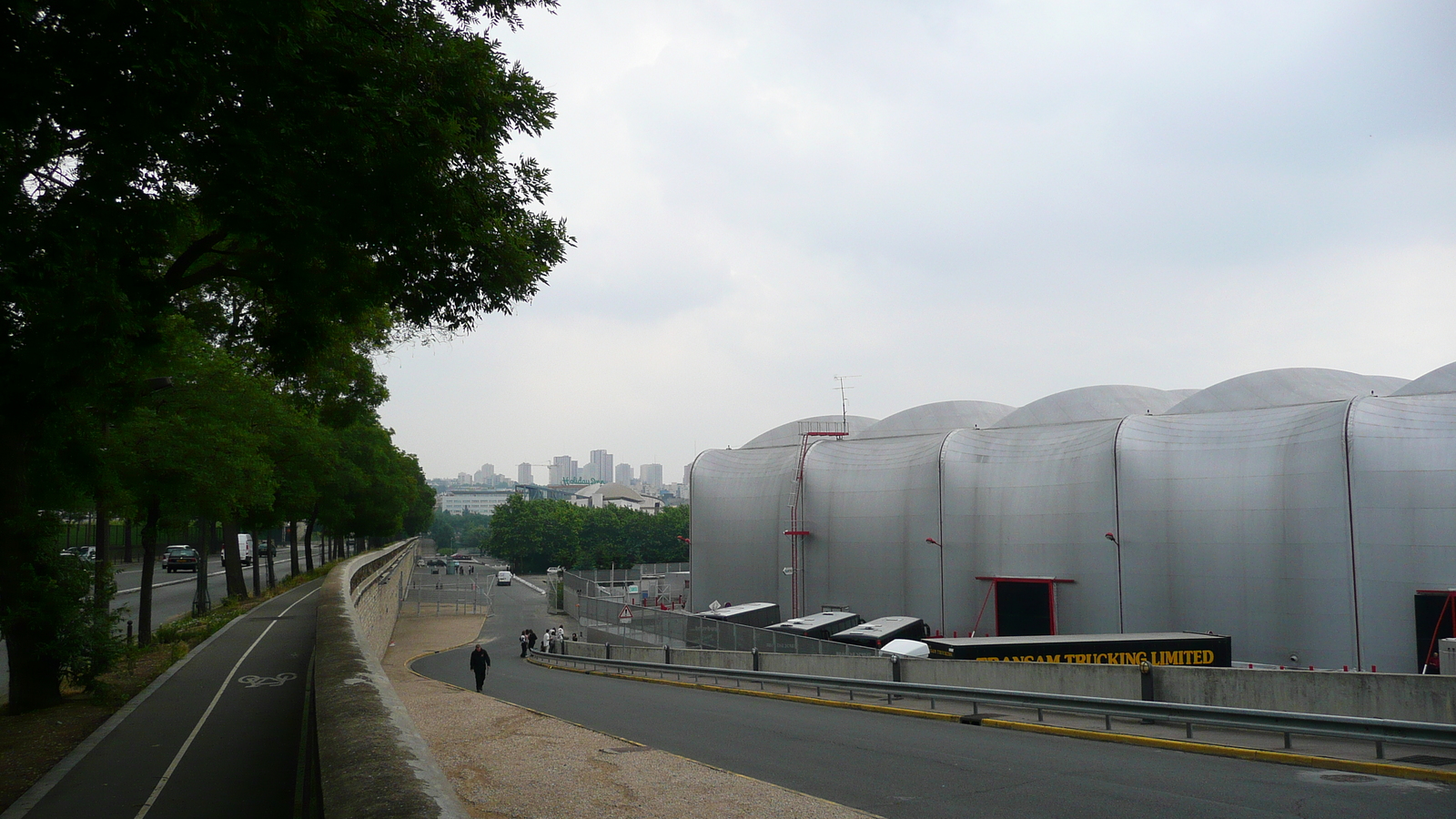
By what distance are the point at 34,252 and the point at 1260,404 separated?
44985 millimetres

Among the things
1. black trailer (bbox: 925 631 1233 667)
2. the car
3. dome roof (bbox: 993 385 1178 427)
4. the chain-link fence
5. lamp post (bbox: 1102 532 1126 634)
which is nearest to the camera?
black trailer (bbox: 925 631 1233 667)

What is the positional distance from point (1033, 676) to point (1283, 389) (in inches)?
1289

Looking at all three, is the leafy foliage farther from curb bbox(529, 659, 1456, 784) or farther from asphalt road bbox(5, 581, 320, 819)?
curb bbox(529, 659, 1456, 784)

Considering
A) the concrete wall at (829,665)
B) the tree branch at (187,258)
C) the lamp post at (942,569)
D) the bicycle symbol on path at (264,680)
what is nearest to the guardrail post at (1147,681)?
the concrete wall at (829,665)

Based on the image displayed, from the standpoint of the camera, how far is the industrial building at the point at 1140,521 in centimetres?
2716

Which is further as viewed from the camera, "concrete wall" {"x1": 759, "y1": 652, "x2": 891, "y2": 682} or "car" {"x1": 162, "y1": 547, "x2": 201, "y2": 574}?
"car" {"x1": 162, "y1": 547, "x2": 201, "y2": 574}

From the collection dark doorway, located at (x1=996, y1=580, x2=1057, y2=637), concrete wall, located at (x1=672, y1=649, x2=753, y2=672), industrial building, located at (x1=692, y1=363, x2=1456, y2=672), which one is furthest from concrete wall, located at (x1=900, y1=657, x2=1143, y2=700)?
dark doorway, located at (x1=996, y1=580, x2=1057, y2=637)

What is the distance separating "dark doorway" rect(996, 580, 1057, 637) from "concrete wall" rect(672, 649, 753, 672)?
51.8 feet

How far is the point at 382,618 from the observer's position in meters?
39.7

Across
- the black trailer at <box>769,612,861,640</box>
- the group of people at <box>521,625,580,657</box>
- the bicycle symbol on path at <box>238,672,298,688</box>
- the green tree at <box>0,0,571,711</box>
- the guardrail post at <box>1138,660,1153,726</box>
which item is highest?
the green tree at <box>0,0,571,711</box>

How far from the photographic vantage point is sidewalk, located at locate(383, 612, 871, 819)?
754cm

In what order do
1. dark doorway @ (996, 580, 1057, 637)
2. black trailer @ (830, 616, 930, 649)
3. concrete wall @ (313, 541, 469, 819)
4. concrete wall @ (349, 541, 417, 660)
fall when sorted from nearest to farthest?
concrete wall @ (313, 541, 469, 819) < black trailer @ (830, 616, 930, 649) < concrete wall @ (349, 541, 417, 660) < dark doorway @ (996, 580, 1057, 637)

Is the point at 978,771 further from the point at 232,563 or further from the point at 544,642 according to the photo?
the point at 232,563

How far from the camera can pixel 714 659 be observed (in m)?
25.0
